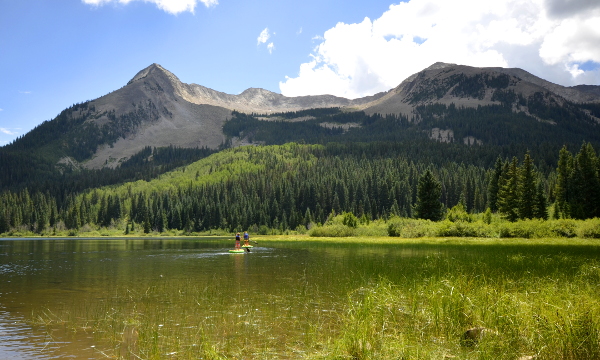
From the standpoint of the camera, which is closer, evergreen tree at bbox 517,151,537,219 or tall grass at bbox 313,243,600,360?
tall grass at bbox 313,243,600,360

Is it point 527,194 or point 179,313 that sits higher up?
point 527,194

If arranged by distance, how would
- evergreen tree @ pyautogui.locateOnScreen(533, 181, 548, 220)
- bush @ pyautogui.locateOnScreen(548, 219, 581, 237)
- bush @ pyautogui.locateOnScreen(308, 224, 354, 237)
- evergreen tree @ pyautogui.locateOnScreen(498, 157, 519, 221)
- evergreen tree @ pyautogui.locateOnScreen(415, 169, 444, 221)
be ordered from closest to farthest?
bush @ pyautogui.locateOnScreen(548, 219, 581, 237)
evergreen tree @ pyautogui.locateOnScreen(533, 181, 548, 220)
evergreen tree @ pyautogui.locateOnScreen(498, 157, 519, 221)
evergreen tree @ pyautogui.locateOnScreen(415, 169, 444, 221)
bush @ pyautogui.locateOnScreen(308, 224, 354, 237)

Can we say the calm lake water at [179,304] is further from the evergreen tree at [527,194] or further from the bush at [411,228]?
the evergreen tree at [527,194]

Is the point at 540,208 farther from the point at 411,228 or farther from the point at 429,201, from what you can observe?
the point at 411,228

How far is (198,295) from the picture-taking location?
21.2 metres

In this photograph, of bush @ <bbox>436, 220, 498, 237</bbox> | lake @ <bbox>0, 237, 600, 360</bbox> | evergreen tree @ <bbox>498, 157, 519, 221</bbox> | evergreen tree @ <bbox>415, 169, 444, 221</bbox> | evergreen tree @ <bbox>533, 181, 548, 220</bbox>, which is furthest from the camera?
evergreen tree @ <bbox>415, 169, 444, 221</bbox>

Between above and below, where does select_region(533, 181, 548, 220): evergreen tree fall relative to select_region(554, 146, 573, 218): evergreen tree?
below

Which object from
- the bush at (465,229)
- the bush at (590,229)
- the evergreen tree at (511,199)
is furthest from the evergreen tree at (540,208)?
the bush at (590,229)

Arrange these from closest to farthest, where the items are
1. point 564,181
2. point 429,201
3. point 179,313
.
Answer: point 179,313 < point 564,181 < point 429,201

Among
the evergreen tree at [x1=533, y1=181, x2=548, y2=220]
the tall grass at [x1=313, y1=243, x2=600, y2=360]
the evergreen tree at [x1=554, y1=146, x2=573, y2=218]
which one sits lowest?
the tall grass at [x1=313, y1=243, x2=600, y2=360]

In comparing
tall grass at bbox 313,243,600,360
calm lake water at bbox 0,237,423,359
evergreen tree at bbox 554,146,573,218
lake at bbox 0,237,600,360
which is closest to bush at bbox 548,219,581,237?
evergreen tree at bbox 554,146,573,218

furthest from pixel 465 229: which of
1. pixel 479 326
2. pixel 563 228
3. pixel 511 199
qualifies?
pixel 479 326

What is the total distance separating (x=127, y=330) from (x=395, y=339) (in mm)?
9351

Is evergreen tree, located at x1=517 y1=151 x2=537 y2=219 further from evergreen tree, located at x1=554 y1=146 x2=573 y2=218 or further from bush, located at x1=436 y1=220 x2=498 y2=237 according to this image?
evergreen tree, located at x1=554 y1=146 x2=573 y2=218
